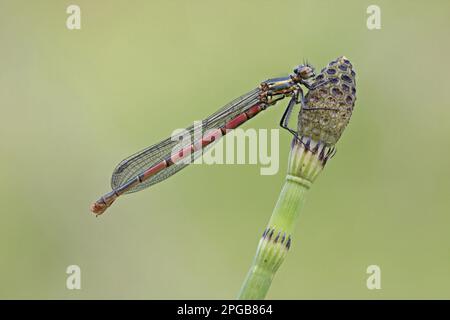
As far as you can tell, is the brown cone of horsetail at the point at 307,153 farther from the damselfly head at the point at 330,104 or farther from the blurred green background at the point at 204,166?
the blurred green background at the point at 204,166

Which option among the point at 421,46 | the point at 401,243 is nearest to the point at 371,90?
the point at 421,46

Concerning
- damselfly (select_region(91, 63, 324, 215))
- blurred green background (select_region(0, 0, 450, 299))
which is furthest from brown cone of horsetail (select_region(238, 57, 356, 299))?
blurred green background (select_region(0, 0, 450, 299))

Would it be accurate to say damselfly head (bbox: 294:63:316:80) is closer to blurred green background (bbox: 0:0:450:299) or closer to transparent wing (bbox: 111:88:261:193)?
transparent wing (bbox: 111:88:261:193)

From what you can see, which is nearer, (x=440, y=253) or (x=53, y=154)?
(x=440, y=253)

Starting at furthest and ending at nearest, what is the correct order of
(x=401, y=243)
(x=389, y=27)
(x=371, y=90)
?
1. (x=389, y=27)
2. (x=371, y=90)
3. (x=401, y=243)

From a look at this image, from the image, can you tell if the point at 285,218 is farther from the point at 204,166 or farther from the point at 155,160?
the point at 204,166

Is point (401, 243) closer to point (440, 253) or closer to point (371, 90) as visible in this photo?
point (440, 253)

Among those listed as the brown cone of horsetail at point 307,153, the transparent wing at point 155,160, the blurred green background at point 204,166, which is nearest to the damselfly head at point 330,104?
the brown cone of horsetail at point 307,153
